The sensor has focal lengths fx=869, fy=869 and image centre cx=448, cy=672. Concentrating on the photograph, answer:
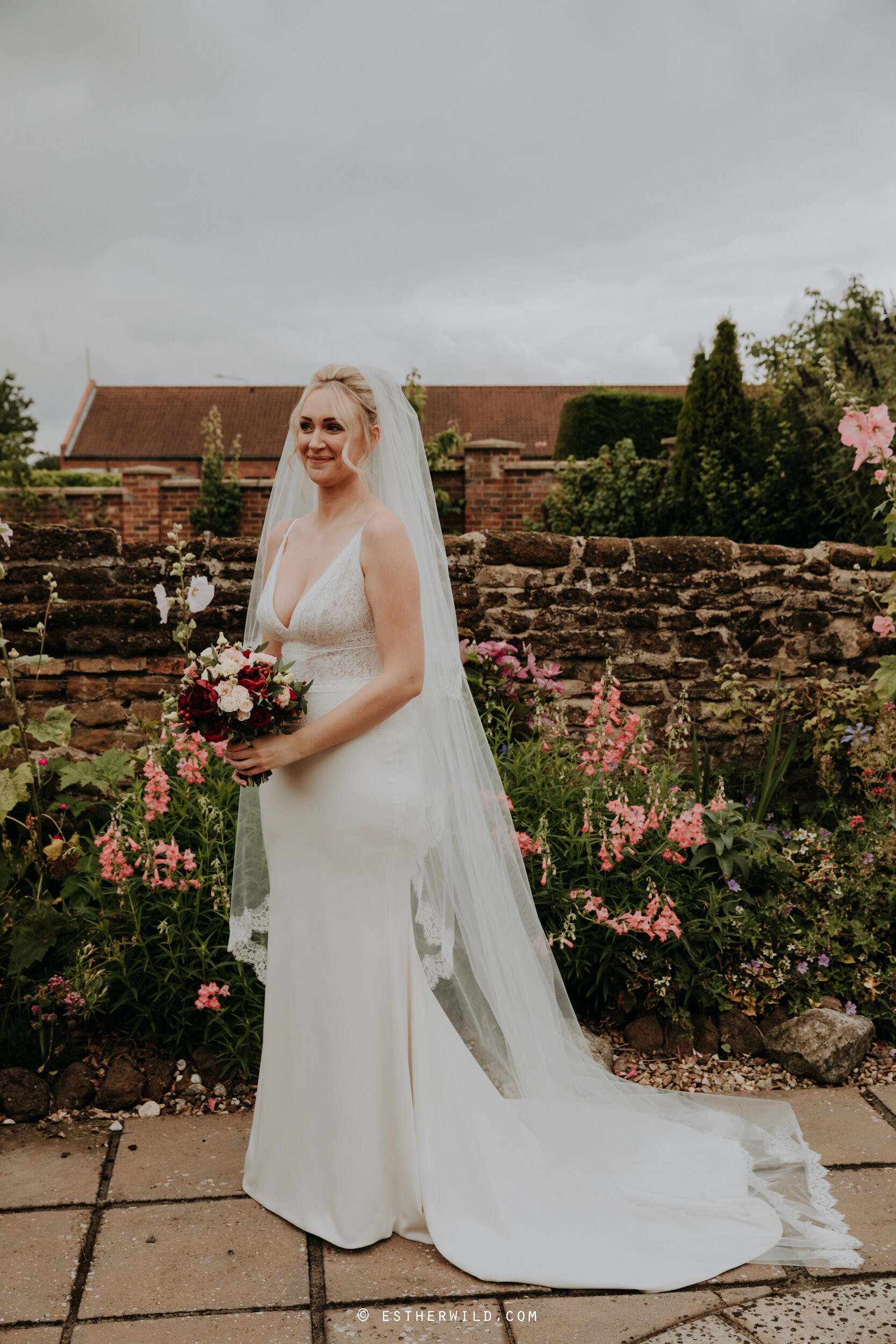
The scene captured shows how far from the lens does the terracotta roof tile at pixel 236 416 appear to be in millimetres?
30156

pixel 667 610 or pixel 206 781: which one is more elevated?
pixel 667 610

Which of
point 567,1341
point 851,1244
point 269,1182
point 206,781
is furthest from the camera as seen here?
point 206,781

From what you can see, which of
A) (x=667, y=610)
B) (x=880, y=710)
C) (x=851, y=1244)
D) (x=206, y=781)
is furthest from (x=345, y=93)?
(x=851, y=1244)

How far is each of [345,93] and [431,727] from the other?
4.10 m

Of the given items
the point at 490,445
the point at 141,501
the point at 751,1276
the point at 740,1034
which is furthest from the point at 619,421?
the point at 751,1276

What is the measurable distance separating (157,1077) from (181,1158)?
1.22 ft

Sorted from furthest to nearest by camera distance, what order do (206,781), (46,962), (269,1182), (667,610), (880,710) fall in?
(667,610) < (880,710) < (206,781) < (46,962) < (269,1182)

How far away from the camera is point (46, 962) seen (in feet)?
10.2

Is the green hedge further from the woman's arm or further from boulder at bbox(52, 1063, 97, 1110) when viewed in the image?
boulder at bbox(52, 1063, 97, 1110)

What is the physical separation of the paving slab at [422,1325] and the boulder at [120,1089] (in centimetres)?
116

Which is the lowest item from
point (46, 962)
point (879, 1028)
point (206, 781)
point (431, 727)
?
point (879, 1028)

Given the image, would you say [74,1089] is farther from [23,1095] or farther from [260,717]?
[260,717]

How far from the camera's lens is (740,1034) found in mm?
3127

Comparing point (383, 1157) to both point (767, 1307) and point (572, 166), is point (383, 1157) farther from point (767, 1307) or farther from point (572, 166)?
point (572, 166)
